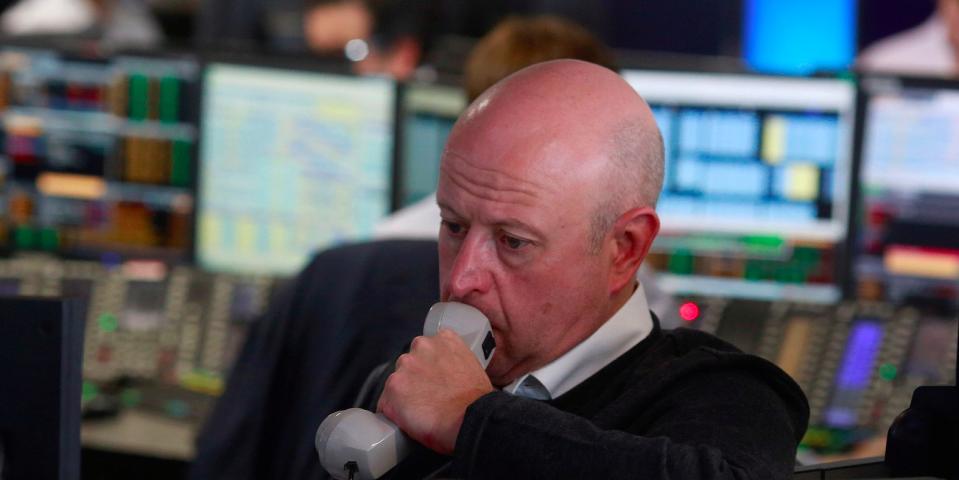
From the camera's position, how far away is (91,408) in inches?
127

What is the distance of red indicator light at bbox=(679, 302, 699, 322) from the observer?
309 centimetres

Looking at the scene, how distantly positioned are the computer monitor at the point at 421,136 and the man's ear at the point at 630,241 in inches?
77.8

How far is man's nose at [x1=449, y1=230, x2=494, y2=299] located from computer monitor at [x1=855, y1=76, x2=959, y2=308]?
1.91m

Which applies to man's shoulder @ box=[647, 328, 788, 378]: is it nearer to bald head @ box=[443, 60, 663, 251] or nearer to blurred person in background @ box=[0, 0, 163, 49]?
bald head @ box=[443, 60, 663, 251]

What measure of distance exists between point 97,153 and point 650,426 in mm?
2510

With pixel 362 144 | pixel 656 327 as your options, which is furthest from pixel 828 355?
pixel 656 327

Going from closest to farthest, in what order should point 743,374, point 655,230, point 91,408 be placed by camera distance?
point 743,374
point 655,230
point 91,408

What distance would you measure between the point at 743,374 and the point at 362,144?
216 cm

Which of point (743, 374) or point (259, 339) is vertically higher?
point (743, 374)

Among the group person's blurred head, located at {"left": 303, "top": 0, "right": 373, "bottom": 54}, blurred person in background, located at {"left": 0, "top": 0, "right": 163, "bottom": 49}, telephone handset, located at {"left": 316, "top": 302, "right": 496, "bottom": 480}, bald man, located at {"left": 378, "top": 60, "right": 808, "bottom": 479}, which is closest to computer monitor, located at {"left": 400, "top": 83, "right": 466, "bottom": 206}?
person's blurred head, located at {"left": 303, "top": 0, "right": 373, "bottom": 54}

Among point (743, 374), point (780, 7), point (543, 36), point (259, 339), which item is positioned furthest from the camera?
point (780, 7)

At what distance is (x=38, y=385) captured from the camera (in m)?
1.28

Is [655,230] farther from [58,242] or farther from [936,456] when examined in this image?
[58,242]

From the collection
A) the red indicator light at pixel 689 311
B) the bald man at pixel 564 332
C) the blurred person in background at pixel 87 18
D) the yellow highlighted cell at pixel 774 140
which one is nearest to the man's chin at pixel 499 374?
the bald man at pixel 564 332
